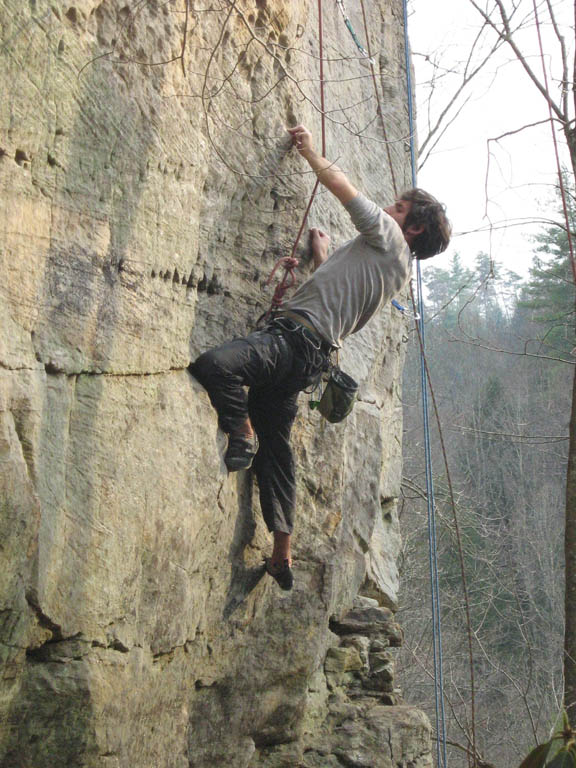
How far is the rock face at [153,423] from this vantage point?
2.86 m

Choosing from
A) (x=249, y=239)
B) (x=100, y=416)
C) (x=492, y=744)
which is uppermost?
(x=249, y=239)

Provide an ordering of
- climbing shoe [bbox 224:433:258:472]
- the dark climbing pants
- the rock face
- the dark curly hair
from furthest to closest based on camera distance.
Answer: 1. the dark curly hair
2. climbing shoe [bbox 224:433:258:472]
3. the dark climbing pants
4. the rock face

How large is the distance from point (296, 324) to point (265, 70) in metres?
1.32

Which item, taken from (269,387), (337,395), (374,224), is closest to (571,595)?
(337,395)

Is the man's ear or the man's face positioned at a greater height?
the man's face

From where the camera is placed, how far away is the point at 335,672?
4586 mm

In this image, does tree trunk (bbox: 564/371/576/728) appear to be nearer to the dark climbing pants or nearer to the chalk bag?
the chalk bag

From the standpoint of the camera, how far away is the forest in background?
53.7 feet

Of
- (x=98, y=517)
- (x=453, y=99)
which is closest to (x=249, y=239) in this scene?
(x=98, y=517)

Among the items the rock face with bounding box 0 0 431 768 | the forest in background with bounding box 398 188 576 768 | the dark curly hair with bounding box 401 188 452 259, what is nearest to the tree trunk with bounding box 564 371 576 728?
the rock face with bounding box 0 0 431 768

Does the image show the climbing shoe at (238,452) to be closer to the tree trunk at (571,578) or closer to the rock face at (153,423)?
the rock face at (153,423)

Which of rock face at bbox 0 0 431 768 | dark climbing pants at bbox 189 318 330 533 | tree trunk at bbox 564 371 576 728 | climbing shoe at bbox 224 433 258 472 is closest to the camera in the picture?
rock face at bbox 0 0 431 768

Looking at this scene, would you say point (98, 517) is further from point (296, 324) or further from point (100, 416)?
point (296, 324)

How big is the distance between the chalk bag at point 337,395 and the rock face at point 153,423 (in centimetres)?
46
